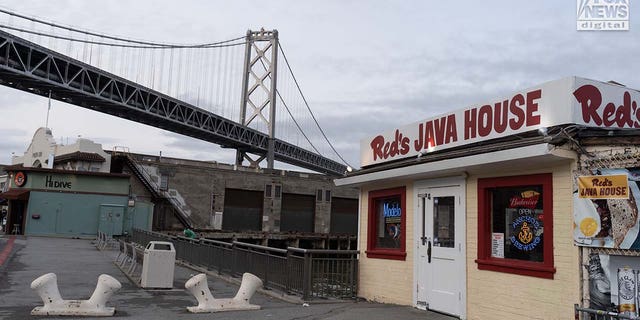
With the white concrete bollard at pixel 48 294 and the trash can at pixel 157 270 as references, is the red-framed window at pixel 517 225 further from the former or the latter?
the trash can at pixel 157 270

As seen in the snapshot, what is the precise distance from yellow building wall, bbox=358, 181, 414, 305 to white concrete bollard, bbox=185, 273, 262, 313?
2.53 metres

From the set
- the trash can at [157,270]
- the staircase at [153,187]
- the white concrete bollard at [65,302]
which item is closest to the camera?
the white concrete bollard at [65,302]

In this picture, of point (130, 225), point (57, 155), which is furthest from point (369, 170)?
point (57, 155)

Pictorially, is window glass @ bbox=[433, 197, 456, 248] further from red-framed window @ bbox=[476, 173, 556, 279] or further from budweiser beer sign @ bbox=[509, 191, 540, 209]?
budweiser beer sign @ bbox=[509, 191, 540, 209]

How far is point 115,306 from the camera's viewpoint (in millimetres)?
9555

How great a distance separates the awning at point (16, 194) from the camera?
32591 mm

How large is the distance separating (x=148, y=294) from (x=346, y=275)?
415 cm

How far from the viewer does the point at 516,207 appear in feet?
26.6

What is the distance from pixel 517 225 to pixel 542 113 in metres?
1.69

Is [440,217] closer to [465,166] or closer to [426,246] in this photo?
[426,246]

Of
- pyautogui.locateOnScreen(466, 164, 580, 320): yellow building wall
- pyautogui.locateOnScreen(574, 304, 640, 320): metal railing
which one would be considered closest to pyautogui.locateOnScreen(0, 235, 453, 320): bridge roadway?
pyautogui.locateOnScreen(466, 164, 580, 320): yellow building wall

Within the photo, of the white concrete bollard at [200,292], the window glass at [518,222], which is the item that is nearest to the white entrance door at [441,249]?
the window glass at [518,222]

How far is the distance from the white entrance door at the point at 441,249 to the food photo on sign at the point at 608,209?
2.29m

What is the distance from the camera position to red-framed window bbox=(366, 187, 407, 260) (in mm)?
10460
